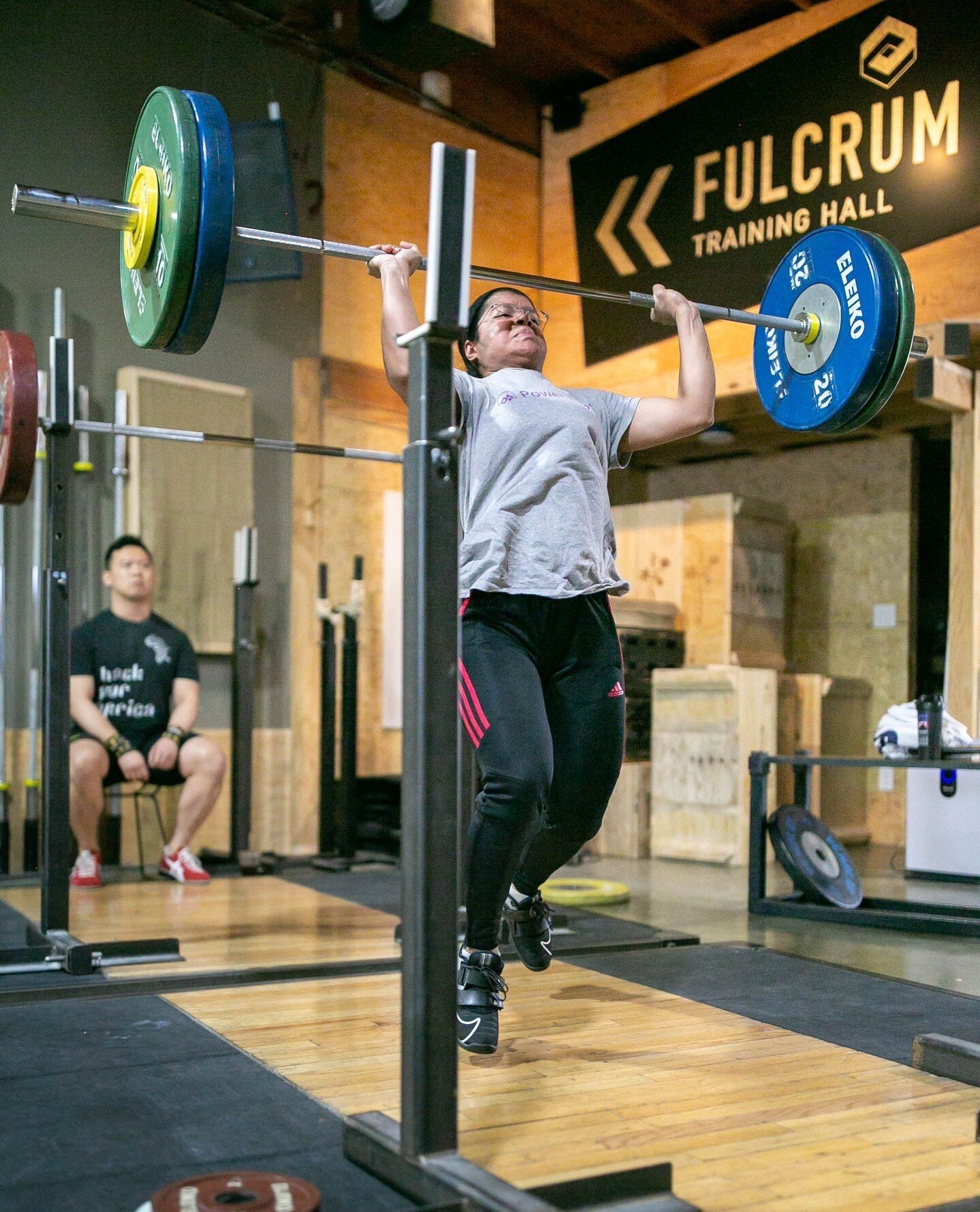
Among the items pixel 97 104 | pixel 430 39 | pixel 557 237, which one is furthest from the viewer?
pixel 557 237

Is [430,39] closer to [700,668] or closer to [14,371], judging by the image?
[14,371]

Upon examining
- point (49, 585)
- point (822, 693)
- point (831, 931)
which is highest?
point (49, 585)

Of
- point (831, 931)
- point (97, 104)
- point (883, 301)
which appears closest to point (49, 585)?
point (883, 301)

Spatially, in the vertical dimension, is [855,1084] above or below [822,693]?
below

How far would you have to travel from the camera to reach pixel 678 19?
5.28m

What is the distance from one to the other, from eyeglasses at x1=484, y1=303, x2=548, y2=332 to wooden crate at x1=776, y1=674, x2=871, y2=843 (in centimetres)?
336

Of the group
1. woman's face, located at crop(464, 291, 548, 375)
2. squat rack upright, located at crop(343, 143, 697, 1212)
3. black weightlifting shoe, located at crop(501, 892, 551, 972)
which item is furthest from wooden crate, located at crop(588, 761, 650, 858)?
squat rack upright, located at crop(343, 143, 697, 1212)

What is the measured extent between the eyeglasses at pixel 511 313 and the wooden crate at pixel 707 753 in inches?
118

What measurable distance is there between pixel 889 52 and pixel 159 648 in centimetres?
342

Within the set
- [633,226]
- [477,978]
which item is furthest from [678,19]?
[477,978]

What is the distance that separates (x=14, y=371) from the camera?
2729mm

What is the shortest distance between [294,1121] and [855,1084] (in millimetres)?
870

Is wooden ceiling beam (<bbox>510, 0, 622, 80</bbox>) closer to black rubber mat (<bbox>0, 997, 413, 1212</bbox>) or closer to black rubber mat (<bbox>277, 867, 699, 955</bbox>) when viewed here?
black rubber mat (<bbox>277, 867, 699, 955</bbox>)

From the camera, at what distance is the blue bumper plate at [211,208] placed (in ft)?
6.07
